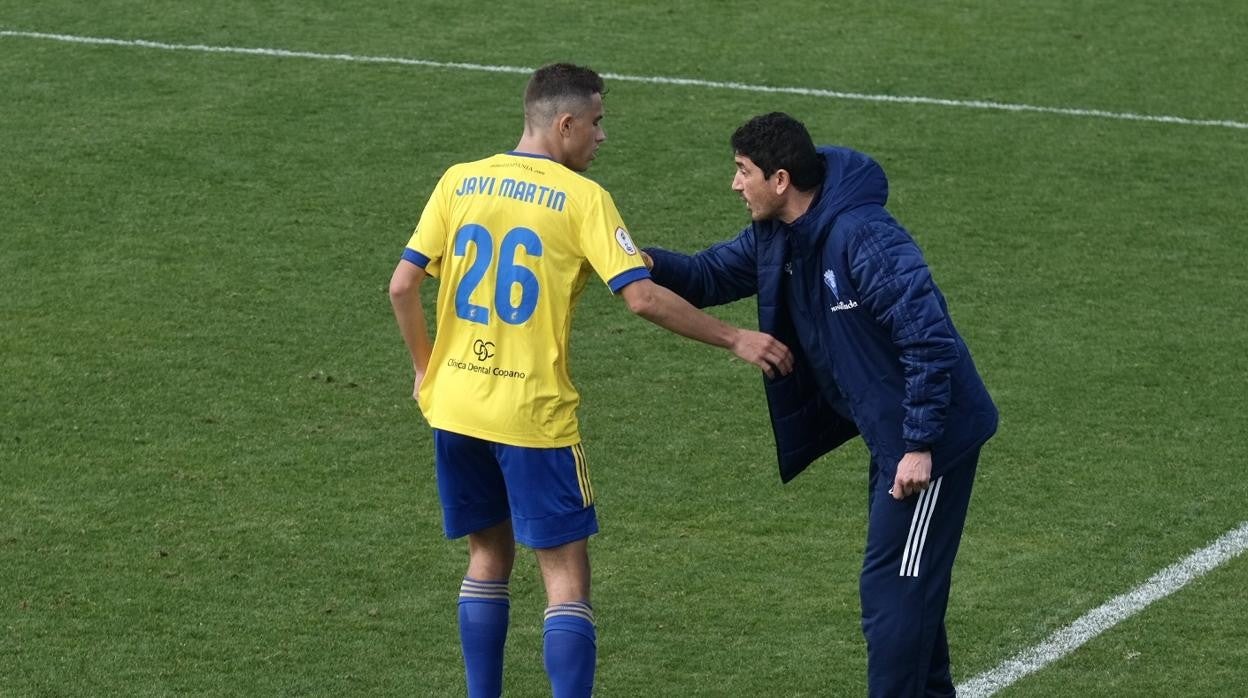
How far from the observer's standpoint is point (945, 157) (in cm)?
1137

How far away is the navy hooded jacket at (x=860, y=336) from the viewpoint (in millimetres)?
4953

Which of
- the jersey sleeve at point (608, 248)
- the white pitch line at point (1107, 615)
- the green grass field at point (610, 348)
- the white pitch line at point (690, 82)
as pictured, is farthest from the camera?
the white pitch line at point (690, 82)

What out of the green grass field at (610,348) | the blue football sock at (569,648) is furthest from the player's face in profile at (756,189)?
the green grass field at (610,348)

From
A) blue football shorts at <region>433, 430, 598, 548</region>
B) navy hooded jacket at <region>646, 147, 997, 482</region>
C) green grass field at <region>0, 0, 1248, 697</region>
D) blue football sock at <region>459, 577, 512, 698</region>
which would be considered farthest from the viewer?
green grass field at <region>0, 0, 1248, 697</region>

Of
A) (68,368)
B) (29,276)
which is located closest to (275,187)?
(29,276)

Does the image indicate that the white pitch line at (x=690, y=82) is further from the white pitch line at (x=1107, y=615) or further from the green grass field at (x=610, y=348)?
the white pitch line at (x=1107, y=615)

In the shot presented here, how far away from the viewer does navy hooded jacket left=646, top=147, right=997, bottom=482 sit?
4953mm

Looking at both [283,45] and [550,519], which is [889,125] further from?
[550,519]

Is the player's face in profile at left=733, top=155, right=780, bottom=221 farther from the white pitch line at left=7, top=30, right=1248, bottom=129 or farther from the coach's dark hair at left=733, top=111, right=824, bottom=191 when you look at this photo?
the white pitch line at left=7, top=30, right=1248, bottom=129

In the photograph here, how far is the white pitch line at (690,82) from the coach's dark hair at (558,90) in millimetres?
7295

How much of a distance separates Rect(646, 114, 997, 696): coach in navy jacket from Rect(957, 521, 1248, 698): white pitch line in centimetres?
69

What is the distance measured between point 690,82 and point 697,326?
295 inches

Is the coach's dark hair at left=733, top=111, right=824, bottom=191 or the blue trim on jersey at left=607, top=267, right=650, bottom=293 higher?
the coach's dark hair at left=733, top=111, right=824, bottom=191

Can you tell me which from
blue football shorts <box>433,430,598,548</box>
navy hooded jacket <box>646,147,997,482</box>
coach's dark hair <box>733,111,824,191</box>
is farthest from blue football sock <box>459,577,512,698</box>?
coach's dark hair <box>733,111,824,191</box>
